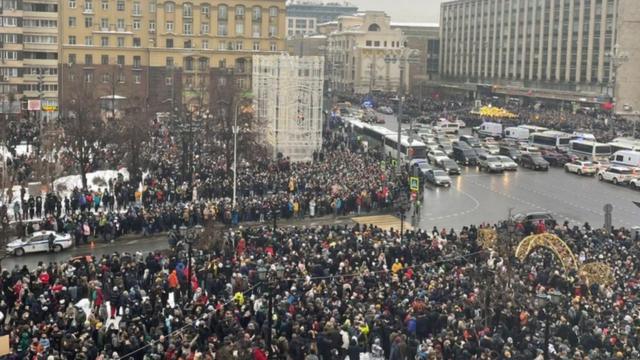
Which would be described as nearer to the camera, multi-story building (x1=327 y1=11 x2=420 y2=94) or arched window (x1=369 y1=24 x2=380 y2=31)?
multi-story building (x1=327 y1=11 x2=420 y2=94)

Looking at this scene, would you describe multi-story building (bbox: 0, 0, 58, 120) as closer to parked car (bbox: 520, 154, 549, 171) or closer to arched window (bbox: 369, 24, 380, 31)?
parked car (bbox: 520, 154, 549, 171)

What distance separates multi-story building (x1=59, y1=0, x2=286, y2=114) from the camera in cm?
8069

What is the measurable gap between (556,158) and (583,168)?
4.49 metres

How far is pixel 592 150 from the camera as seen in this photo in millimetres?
55938

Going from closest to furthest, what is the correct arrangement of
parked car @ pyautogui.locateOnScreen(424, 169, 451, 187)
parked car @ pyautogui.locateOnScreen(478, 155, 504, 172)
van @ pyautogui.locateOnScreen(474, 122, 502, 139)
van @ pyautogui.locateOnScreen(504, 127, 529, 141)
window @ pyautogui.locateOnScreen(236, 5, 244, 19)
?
1. parked car @ pyautogui.locateOnScreen(424, 169, 451, 187)
2. parked car @ pyautogui.locateOnScreen(478, 155, 504, 172)
3. van @ pyautogui.locateOnScreen(504, 127, 529, 141)
4. van @ pyautogui.locateOnScreen(474, 122, 502, 139)
5. window @ pyautogui.locateOnScreen(236, 5, 244, 19)

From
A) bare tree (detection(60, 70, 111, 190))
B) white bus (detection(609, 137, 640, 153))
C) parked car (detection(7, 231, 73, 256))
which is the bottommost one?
parked car (detection(7, 231, 73, 256))

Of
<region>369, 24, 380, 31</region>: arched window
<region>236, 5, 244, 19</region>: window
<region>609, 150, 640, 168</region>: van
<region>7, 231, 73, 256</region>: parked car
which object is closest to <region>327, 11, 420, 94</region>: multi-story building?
<region>369, 24, 380, 31</region>: arched window

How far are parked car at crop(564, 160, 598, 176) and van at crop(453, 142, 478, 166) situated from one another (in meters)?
6.38

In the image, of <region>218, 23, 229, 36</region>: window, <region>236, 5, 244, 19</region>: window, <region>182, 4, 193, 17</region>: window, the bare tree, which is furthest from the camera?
<region>218, 23, 229, 36</region>: window

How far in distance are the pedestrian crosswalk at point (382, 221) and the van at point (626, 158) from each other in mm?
20249

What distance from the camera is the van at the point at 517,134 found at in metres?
65.2

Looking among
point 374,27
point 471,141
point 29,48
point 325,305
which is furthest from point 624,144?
point 374,27

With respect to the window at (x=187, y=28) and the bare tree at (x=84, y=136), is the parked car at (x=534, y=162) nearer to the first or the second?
the bare tree at (x=84, y=136)

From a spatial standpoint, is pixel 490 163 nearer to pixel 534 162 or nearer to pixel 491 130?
pixel 534 162
